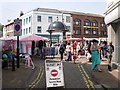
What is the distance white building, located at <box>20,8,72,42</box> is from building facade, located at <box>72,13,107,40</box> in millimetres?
3075

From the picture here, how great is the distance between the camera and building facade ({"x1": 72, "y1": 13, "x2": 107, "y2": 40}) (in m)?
69.2

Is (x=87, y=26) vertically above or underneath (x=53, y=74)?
above

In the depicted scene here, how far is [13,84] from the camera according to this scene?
456 inches

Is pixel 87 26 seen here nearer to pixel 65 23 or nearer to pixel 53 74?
pixel 65 23

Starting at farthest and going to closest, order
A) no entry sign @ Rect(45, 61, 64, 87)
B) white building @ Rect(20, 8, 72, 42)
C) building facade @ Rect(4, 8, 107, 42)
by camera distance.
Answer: building facade @ Rect(4, 8, 107, 42), white building @ Rect(20, 8, 72, 42), no entry sign @ Rect(45, 61, 64, 87)

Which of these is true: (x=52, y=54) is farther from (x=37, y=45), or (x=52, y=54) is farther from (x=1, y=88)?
(x=1, y=88)

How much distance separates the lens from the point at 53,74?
31.9 ft

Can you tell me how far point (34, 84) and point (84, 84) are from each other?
219 cm

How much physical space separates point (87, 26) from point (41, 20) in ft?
51.4

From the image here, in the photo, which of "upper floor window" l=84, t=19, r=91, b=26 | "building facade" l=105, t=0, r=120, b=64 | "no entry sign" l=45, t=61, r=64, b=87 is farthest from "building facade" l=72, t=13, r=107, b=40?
"no entry sign" l=45, t=61, r=64, b=87

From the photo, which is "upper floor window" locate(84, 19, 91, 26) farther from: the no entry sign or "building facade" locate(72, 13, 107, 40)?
the no entry sign

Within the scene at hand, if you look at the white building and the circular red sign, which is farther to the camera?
the white building

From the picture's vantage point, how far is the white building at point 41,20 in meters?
60.2

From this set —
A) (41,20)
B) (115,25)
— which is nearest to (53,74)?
(115,25)
